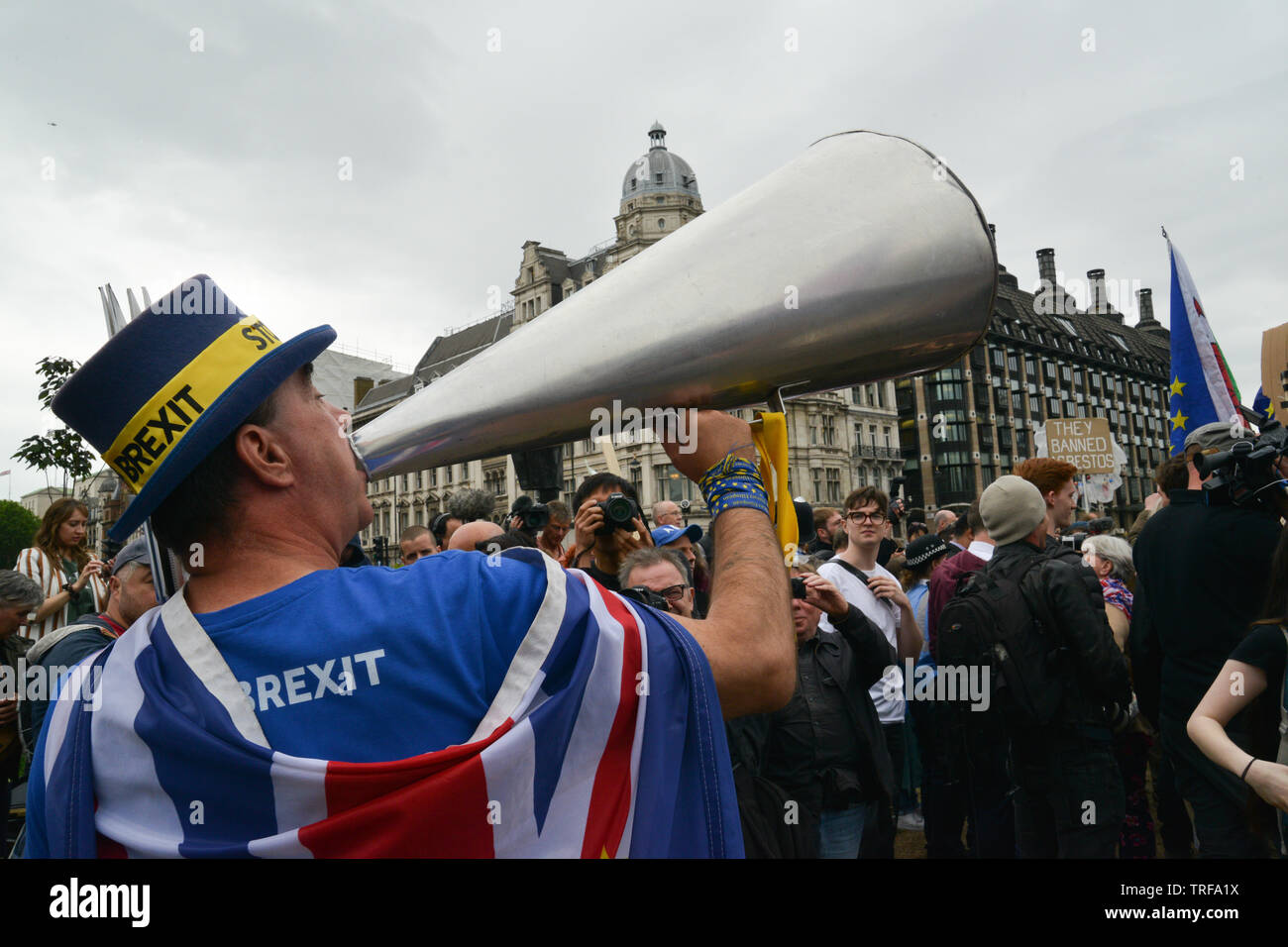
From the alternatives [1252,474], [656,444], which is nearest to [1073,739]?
[1252,474]

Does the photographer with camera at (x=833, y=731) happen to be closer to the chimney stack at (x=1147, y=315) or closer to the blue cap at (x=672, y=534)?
the blue cap at (x=672, y=534)

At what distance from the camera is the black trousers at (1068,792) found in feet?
12.5

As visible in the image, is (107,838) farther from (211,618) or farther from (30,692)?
(30,692)

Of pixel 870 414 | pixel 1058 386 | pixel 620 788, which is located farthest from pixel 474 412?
pixel 1058 386

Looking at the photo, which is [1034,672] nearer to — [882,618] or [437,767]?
[882,618]

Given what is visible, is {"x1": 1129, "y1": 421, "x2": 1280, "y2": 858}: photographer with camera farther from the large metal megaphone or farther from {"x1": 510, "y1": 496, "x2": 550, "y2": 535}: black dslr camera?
the large metal megaphone

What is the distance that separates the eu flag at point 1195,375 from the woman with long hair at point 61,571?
766 centimetres

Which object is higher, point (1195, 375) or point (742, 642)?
point (1195, 375)

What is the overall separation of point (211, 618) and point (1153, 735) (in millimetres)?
5157

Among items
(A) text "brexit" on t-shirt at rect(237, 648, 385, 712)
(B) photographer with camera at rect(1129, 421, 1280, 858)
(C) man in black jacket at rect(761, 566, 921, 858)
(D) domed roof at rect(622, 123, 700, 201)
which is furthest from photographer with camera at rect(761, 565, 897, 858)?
(D) domed roof at rect(622, 123, 700, 201)

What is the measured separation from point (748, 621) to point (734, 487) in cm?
25

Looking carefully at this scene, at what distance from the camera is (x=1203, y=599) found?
3.64 meters

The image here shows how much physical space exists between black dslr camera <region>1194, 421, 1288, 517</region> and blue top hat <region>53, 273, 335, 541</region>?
12.1 ft

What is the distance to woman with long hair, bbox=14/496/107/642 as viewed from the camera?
6.21 metres
